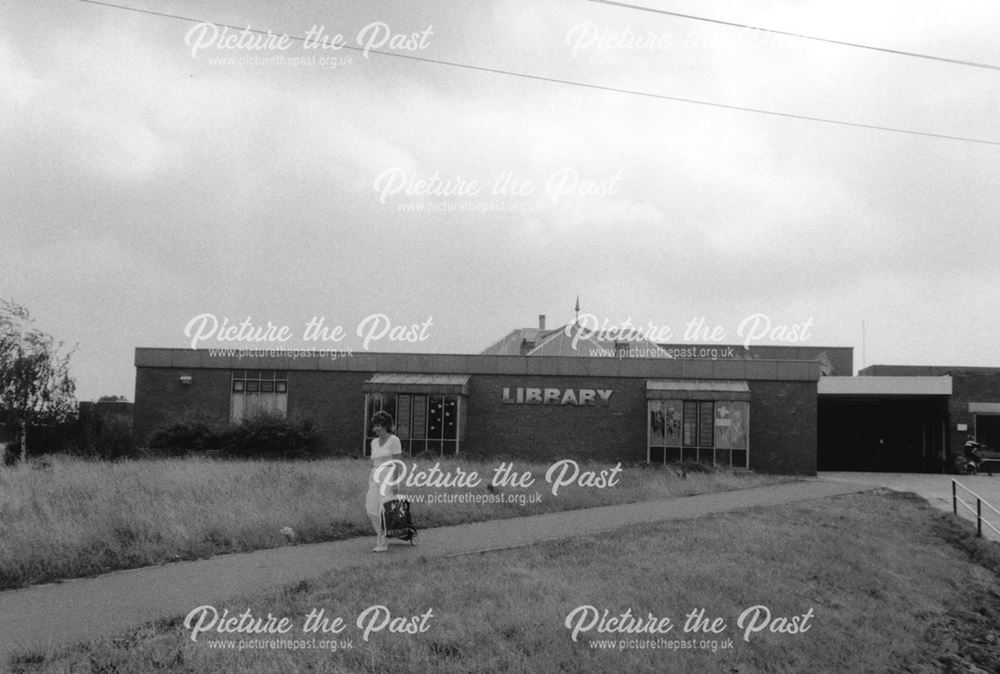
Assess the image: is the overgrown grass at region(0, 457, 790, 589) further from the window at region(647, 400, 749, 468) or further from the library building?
the library building

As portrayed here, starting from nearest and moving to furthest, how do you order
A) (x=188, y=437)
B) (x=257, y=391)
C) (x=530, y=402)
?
(x=188, y=437) → (x=530, y=402) → (x=257, y=391)

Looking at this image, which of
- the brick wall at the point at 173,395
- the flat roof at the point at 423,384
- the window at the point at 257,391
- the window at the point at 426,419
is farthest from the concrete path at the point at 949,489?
the brick wall at the point at 173,395

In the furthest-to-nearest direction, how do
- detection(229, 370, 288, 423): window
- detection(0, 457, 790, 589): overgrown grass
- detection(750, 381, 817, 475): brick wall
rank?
detection(229, 370, 288, 423): window < detection(750, 381, 817, 475): brick wall < detection(0, 457, 790, 589): overgrown grass

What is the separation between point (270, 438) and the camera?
1303 inches

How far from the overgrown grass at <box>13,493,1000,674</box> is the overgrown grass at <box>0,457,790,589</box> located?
8.54ft

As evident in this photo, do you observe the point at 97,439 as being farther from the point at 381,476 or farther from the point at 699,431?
the point at 381,476

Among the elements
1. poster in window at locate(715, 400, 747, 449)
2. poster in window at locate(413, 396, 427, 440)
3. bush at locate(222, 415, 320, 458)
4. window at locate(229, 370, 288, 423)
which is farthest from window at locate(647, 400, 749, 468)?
window at locate(229, 370, 288, 423)

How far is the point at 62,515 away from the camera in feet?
40.0

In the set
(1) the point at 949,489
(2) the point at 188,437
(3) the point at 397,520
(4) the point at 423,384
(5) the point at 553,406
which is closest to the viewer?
(3) the point at 397,520

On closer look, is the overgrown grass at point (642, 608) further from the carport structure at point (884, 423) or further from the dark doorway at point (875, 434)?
the dark doorway at point (875, 434)

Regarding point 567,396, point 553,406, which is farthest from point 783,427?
point 553,406

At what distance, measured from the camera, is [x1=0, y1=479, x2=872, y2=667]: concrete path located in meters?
7.60

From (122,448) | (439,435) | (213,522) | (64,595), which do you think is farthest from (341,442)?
(64,595)

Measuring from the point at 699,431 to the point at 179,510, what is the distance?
24.0m
